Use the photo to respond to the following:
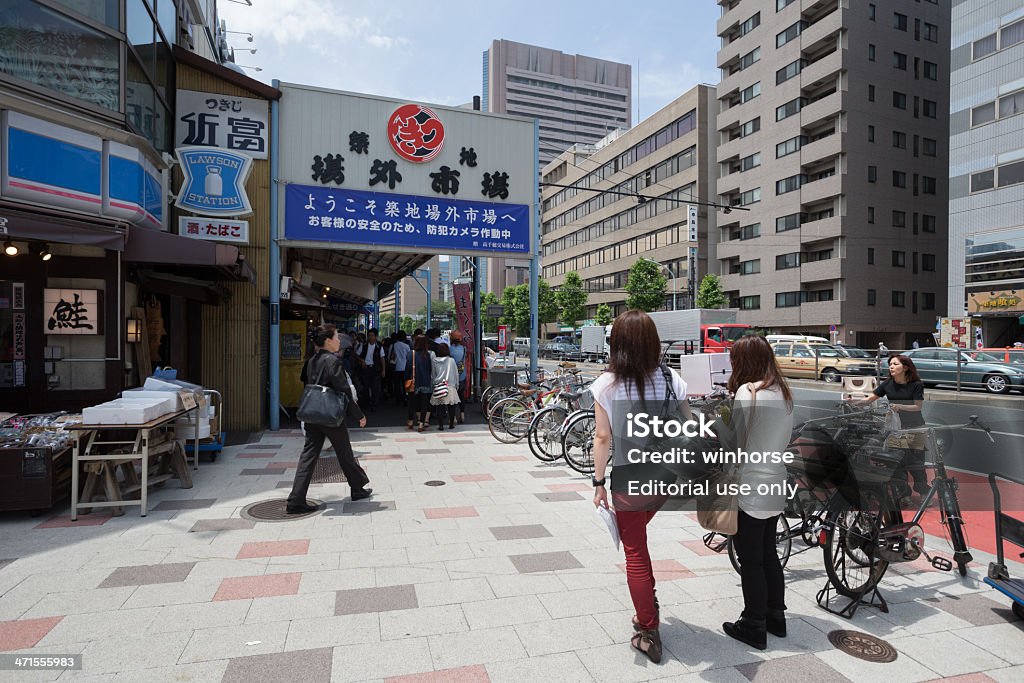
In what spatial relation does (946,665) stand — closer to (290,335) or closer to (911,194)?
(290,335)

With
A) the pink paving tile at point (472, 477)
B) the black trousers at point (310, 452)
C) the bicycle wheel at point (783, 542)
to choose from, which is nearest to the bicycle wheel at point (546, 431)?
the pink paving tile at point (472, 477)

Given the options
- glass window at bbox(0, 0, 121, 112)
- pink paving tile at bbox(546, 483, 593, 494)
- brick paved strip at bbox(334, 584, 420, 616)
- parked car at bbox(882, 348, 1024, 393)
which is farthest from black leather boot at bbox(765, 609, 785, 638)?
parked car at bbox(882, 348, 1024, 393)

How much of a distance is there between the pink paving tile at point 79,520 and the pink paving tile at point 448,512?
2888 mm

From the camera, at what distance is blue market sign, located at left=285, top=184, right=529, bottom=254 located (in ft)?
35.3

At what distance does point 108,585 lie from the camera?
399cm

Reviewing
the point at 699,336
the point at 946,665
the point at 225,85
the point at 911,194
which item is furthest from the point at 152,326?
the point at 911,194

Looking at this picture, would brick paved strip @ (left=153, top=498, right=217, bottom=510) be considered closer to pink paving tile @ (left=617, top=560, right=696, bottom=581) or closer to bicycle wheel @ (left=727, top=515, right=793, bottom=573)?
pink paving tile @ (left=617, top=560, right=696, bottom=581)

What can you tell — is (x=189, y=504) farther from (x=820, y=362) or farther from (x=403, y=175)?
(x=820, y=362)

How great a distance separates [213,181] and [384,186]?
293 centimetres

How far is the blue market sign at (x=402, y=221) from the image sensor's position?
10750 millimetres

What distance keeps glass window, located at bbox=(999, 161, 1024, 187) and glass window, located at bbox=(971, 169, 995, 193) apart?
43cm

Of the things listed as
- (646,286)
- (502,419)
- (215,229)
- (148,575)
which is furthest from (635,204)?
(148,575)

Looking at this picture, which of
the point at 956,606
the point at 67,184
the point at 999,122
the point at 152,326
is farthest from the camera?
the point at 999,122

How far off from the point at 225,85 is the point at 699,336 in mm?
24832
